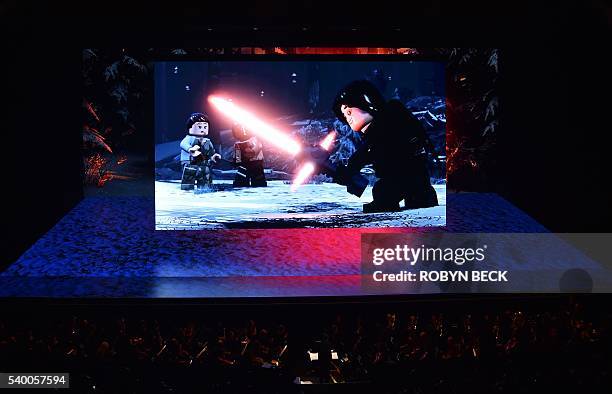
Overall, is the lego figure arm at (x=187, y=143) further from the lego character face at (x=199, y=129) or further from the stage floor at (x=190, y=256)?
the stage floor at (x=190, y=256)

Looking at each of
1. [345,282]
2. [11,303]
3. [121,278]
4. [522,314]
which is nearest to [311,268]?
[345,282]

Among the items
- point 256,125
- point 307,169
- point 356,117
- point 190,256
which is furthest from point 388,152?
point 190,256

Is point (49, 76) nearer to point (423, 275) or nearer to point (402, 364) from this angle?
point (423, 275)

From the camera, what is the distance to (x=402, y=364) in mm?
3139

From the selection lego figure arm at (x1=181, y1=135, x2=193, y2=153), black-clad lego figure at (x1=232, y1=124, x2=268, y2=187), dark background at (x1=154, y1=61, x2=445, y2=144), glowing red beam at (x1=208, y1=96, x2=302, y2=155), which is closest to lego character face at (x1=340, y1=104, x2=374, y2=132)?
dark background at (x1=154, y1=61, x2=445, y2=144)

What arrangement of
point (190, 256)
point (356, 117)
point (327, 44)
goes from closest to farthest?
point (190, 256) → point (327, 44) → point (356, 117)

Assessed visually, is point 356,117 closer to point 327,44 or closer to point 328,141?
point 328,141

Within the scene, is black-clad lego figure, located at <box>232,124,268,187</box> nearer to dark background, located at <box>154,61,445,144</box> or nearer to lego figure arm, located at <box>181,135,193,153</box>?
dark background, located at <box>154,61,445,144</box>

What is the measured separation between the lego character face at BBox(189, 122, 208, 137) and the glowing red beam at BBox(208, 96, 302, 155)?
0.83 ft

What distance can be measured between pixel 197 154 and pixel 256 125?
2.42 ft

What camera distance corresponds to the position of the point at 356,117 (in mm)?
6941

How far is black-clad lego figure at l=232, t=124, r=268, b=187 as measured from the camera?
22.6 feet

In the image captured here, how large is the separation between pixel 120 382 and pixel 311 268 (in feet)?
8.68

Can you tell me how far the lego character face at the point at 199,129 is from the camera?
6887 millimetres
